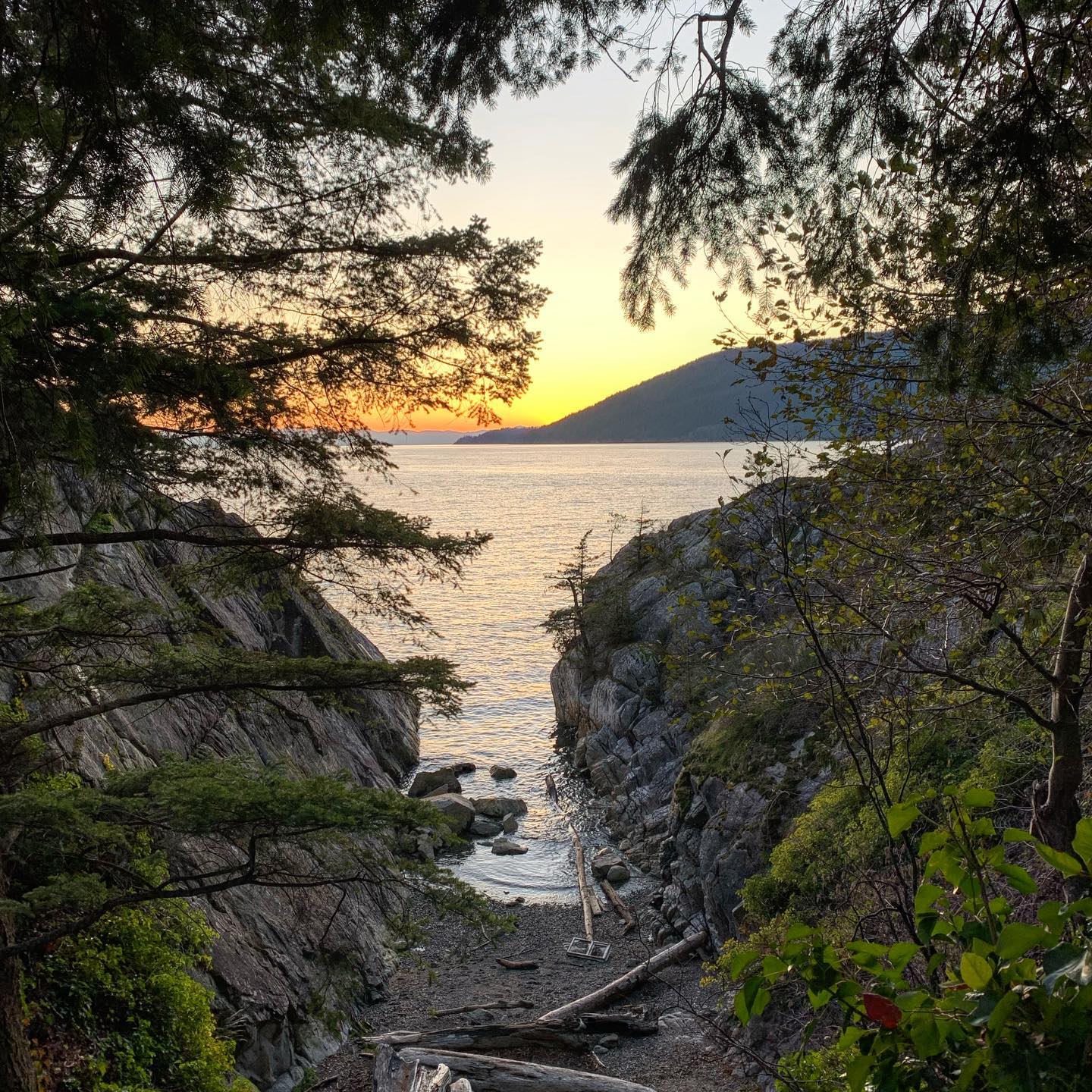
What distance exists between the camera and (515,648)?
132 feet

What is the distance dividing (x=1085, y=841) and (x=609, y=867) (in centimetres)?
1912

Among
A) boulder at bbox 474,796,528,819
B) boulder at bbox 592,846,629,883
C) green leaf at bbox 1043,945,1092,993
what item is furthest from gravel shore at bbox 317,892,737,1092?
green leaf at bbox 1043,945,1092,993

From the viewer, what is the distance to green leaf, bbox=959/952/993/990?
1479 millimetres

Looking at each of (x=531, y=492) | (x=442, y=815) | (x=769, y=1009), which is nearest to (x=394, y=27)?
(x=442, y=815)

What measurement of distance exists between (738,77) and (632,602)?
25.1 meters

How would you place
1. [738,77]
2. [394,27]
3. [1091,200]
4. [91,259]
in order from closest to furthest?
[1091,200] < [738,77] < [394,27] < [91,259]

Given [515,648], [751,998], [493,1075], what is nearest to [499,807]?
[493,1075]

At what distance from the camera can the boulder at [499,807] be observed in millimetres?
23328

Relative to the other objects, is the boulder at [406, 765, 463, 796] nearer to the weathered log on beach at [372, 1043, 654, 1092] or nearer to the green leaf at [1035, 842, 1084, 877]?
the weathered log on beach at [372, 1043, 654, 1092]

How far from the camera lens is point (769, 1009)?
10.2 meters

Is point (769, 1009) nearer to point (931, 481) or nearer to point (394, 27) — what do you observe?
point (931, 481)

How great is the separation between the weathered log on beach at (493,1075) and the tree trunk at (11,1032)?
14.2 ft

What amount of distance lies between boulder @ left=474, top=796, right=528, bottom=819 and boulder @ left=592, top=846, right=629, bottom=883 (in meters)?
3.76

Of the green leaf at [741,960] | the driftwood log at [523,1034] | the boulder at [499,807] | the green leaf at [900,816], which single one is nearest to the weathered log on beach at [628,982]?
the driftwood log at [523,1034]
